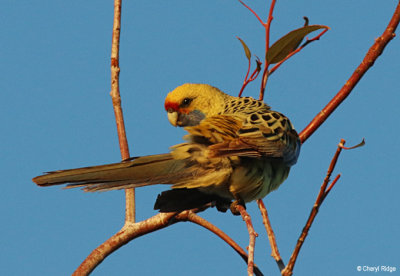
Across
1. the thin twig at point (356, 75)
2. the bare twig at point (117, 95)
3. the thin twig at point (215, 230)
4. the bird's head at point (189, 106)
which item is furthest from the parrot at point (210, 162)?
the bare twig at point (117, 95)

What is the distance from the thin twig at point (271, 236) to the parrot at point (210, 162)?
8.6 inches

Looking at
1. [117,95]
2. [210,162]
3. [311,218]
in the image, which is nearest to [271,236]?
[311,218]

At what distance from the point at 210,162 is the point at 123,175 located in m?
0.56

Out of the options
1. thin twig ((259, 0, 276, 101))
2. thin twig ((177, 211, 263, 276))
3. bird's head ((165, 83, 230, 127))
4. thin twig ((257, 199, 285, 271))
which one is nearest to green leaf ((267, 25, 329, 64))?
thin twig ((259, 0, 276, 101))

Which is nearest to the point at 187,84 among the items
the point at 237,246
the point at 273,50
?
the point at 273,50

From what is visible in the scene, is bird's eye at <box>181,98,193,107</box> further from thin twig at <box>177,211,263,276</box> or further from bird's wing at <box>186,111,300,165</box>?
thin twig at <box>177,211,263,276</box>

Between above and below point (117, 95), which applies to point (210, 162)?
below

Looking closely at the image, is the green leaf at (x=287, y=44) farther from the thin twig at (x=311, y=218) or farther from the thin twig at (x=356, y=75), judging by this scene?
the thin twig at (x=311, y=218)

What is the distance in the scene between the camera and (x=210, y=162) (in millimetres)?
3322

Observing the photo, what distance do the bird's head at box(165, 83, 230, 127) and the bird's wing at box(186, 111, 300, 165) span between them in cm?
44

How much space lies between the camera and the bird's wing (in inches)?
124

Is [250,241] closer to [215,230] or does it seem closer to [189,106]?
[215,230]

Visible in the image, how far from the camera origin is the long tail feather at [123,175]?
2887 millimetres

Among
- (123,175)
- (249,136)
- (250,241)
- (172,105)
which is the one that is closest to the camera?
(250,241)
